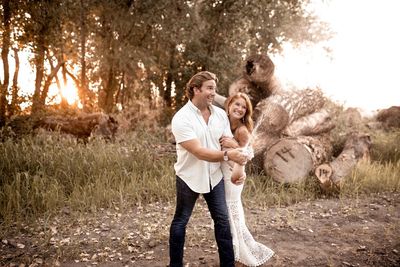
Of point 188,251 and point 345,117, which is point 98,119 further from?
point 345,117

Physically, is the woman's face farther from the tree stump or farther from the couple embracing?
the tree stump

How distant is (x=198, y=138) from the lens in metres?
3.23

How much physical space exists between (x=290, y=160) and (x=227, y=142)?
3.43 metres

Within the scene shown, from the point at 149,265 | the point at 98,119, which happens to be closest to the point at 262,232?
the point at 149,265

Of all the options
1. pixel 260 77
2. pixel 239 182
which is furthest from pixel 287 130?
pixel 239 182

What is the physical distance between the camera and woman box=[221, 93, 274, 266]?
3418 mm

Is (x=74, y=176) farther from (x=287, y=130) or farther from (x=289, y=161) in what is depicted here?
(x=287, y=130)

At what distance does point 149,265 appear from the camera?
12.9ft

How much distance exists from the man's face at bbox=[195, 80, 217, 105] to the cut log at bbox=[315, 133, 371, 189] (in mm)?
3618

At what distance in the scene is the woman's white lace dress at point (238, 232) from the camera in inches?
143

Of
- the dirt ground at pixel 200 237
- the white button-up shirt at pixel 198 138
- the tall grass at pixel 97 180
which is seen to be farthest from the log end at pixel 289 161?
the white button-up shirt at pixel 198 138

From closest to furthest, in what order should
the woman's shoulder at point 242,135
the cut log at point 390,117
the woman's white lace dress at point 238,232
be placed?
the woman's shoulder at point 242,135
the woman's white lace dress at point 238,232
the cut log at point 390,117

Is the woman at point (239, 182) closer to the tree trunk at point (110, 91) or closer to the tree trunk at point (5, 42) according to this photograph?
the tree trunk at point (5, 42)

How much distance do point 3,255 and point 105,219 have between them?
1.37m
